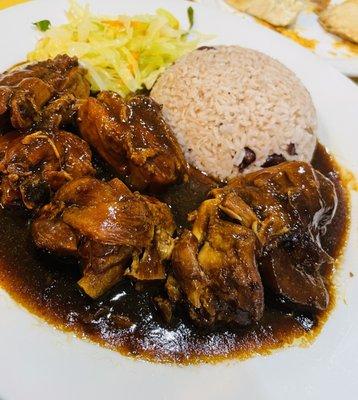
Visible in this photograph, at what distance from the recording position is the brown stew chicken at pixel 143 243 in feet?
8.36

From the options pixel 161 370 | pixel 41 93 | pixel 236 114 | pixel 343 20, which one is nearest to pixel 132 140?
pixel 41 93

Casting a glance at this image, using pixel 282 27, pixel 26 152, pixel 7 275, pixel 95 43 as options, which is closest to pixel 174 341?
pixel 7 275

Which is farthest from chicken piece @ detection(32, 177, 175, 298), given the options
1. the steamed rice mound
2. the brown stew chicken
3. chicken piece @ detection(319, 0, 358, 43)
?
chicken piece @ detection(319, 0, 358, 43)

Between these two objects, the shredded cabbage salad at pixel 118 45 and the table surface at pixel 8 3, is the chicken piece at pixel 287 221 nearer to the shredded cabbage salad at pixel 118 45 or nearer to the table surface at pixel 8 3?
the shredded cabbage salad at pixel 118 45

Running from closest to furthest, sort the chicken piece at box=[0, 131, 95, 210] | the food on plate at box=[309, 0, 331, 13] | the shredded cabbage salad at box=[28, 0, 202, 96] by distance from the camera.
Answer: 1. the chicken piece at box=[0, 131, 95, 210]
2. the shredded cabbage salad at box=[28, 0, 202, 96]
3. the food on plate at box=[309, 0, 331, 13]

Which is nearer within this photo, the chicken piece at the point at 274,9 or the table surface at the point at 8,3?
the table surface at the point at 8,3

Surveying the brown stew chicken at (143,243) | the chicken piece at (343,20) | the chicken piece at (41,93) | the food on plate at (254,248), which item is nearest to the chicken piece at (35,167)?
the brown stew chicken at (143,243)

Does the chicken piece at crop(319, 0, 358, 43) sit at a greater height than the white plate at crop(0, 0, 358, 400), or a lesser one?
greater

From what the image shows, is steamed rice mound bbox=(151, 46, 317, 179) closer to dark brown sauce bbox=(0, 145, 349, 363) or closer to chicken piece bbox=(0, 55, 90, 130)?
chicken piece bbox=(0, 55, 90, 130)

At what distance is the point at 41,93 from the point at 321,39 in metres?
3.71

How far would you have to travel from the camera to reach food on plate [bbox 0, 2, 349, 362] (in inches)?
101

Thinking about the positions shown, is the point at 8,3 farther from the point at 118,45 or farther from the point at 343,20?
the point at 343,20

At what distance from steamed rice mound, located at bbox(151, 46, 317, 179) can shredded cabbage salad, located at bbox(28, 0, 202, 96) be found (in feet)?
1.71

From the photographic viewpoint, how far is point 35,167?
296 cm
